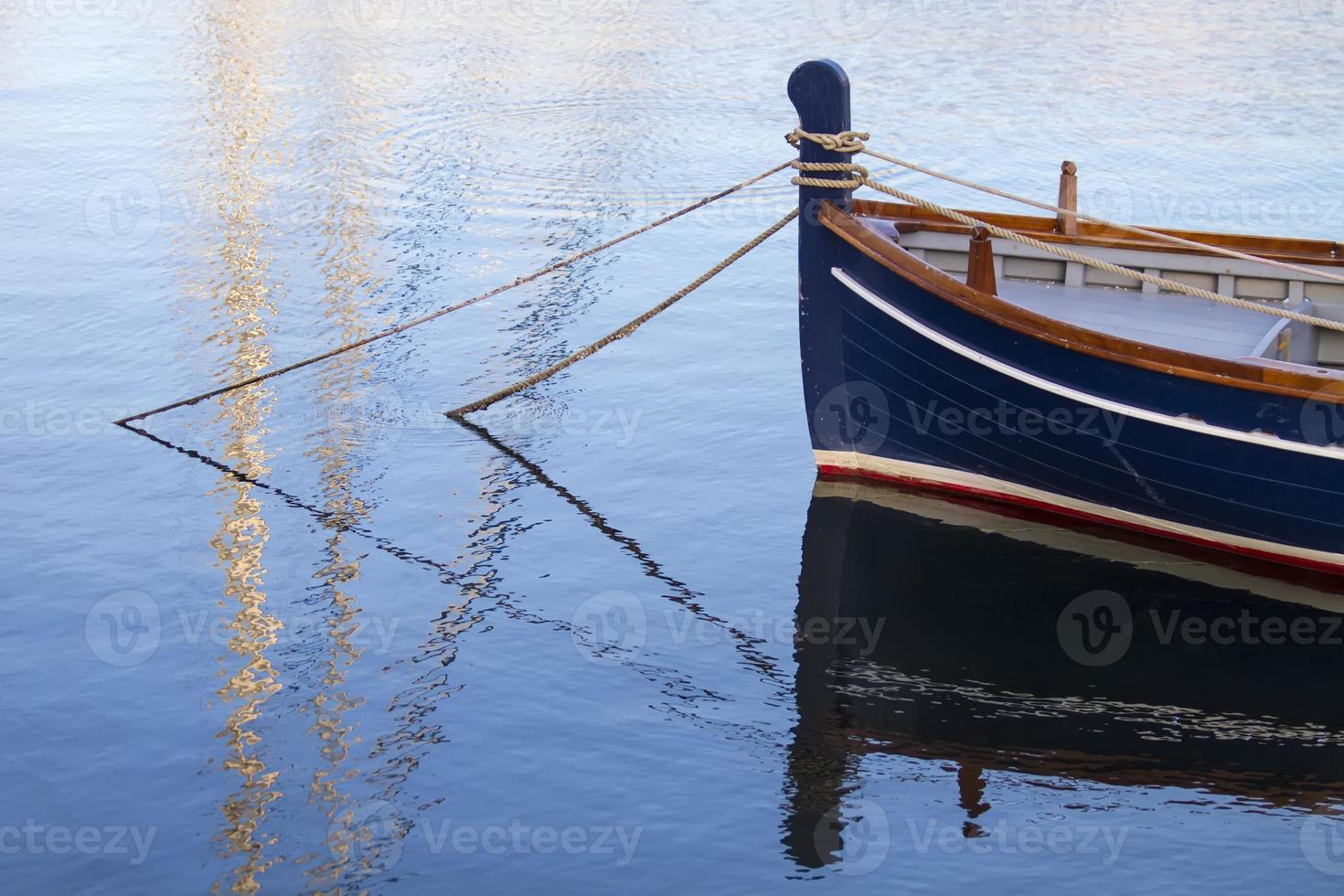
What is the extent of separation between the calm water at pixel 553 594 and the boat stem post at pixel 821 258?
0.60 meters

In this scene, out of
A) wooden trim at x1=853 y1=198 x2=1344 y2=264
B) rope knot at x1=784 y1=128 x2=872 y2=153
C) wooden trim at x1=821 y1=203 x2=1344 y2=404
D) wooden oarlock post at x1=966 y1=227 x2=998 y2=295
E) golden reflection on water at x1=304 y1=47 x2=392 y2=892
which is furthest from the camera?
wooden trim at x1=853 y1=198 x2=1344 y2=264

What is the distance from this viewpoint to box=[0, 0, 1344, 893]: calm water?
21.6 feet

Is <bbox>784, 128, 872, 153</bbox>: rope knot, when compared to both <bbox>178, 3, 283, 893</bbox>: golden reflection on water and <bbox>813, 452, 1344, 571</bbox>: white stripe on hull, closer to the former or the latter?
<bbox>813, 452, 1344, 571</bbox>: white stripe on hull

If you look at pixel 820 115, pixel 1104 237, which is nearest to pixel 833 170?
pixel 820 115

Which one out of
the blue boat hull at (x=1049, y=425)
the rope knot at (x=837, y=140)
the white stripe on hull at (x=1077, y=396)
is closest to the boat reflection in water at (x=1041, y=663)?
the blue boat hull at (x=1049, y=425)

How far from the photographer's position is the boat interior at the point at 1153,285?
9.37 metres

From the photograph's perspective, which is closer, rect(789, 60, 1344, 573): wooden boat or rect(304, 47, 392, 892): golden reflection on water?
rect(304, 47, 392, 892): golden reflection on water

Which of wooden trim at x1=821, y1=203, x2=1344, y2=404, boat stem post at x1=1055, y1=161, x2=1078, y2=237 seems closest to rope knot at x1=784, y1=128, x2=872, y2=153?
wooden trim at x1=821, y1=203, x2=1344, y2=404

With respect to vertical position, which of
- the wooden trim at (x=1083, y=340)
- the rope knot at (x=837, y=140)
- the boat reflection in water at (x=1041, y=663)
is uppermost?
the rope knot at (x=837, y=140)

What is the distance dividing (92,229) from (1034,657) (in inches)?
437

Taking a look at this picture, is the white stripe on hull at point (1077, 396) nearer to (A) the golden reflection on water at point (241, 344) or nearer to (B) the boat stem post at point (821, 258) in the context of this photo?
(B) the boat stem post at point (821, 258)

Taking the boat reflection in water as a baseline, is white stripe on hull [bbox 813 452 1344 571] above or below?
above

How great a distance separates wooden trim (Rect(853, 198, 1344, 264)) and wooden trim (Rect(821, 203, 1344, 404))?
2.68 ft

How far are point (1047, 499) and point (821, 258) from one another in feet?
6.52
